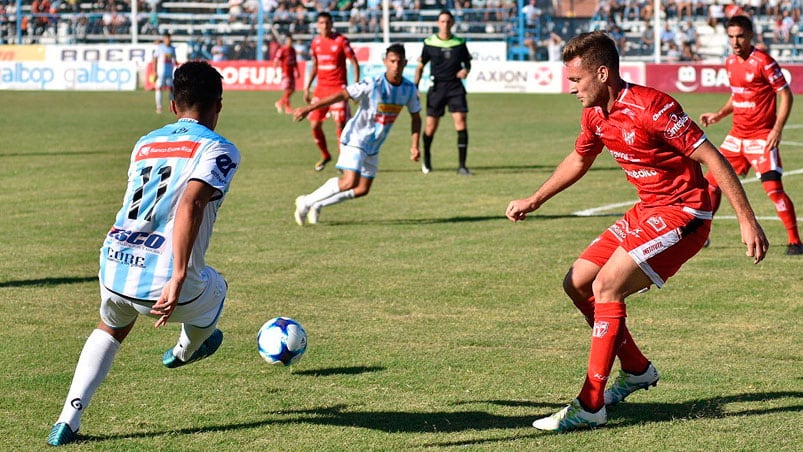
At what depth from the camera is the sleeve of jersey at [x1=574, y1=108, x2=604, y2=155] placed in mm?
5694

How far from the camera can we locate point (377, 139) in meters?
12.3

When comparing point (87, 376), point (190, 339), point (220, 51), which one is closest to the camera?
point (87, 376)

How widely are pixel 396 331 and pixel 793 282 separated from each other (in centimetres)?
362

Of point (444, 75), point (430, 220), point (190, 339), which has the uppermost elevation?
point (444, 75)

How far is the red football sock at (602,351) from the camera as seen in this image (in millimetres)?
5379

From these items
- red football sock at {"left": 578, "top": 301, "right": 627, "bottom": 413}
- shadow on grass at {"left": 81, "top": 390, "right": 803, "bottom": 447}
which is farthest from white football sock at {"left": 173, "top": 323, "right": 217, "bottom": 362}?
red football sock at {"left": 578, "top": 301, "right": 627, "bottom": 413}

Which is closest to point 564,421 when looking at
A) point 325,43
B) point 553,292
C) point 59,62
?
point 553,292

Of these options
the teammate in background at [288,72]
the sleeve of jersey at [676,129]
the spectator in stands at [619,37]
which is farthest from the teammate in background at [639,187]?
the spectator in stands at [619,37]

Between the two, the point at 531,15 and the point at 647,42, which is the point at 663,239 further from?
the point at 531,15

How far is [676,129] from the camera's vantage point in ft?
17.2

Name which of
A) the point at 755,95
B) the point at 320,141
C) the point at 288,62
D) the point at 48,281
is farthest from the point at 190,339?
the point at 288,62

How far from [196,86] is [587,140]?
1981 millimetres

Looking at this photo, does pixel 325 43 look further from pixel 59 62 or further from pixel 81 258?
pixel 59 62

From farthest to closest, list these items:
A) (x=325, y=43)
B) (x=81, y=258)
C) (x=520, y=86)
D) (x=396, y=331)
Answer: (x=520, y=86)
(x=325, y=43)
(x=81, y=258)
(x=396, y=331)
